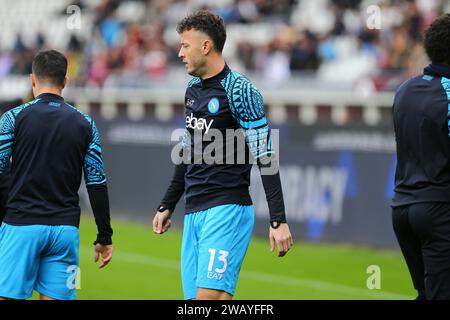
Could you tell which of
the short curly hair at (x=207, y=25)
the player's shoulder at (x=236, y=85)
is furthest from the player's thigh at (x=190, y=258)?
the short curly hair at (x=207, y=25)

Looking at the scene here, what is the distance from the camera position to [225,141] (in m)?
6.83

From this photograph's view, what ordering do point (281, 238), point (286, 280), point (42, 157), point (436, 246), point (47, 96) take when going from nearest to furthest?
point (436, 246), point (281, 238), point (42, 157), point (47, 96), point (286, 280)

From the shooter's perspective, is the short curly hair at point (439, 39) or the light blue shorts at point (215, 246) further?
the light blue shorts at point (215, 246)

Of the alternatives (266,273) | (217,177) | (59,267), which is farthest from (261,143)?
(266,273)

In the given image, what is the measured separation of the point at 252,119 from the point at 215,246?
0.89 metres

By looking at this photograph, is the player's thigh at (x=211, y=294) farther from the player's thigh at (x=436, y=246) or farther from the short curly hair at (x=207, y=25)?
the short curly hair at (x=207, y=25)

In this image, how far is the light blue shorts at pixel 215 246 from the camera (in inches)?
262

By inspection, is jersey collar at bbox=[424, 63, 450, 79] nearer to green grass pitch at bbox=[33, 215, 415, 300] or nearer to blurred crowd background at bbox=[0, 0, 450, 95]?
green grass pitch at bbox=[33, 215, 415, 300]

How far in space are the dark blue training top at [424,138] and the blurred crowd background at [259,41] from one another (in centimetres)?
731

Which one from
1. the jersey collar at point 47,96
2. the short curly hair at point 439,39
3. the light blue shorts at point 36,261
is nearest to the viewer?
the short curly hair at point 439,39

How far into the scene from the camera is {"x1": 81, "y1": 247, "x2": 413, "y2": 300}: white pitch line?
11336 mm

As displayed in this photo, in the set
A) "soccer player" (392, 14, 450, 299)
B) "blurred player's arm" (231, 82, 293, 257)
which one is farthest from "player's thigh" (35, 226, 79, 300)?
"soccer player" (392, 14, 450, 299)

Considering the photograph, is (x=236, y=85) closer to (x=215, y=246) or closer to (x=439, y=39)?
(x=215, y=246)

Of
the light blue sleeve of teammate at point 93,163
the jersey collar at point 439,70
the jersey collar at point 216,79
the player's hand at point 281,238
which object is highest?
the jersey collar at point 439,70
